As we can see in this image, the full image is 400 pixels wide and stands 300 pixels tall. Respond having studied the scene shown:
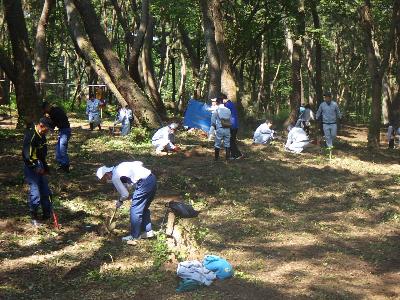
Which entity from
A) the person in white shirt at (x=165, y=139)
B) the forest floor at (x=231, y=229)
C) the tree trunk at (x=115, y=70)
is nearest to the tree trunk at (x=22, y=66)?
the forest floor at (x=231, y=229)

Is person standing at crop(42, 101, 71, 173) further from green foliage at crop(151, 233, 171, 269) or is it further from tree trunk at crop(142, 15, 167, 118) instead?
tree trunk at crop(142, 15, 167, 118)

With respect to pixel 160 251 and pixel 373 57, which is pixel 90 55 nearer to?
pixel 373 57

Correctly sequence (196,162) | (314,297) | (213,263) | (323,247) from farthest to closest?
(196,162)
(323,247)
(213,263)
(314,297)

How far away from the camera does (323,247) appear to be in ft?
29.1

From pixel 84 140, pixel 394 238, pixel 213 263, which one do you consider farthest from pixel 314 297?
pixel 84 140

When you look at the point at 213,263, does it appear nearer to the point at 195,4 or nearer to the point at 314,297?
the point at 314,297

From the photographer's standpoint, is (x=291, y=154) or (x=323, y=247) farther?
(x=291, y=154)

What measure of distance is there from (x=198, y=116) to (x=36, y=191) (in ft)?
36.6

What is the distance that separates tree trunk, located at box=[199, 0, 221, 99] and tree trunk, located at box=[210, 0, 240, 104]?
0.33 metres

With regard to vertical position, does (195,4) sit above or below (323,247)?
above

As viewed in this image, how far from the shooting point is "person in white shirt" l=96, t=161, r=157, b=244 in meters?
8.46

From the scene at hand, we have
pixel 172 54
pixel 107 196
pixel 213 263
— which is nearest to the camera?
pixel 213 263

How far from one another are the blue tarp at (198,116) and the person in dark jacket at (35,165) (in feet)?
35.4

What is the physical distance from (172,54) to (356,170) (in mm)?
25561
